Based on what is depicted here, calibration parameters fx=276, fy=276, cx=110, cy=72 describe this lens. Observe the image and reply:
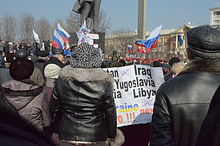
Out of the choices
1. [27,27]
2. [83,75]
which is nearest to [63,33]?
[83,75]

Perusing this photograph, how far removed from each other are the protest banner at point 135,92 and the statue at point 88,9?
8.74 meters

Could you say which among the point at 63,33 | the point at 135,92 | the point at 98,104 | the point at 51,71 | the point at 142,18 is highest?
the point at 142,18

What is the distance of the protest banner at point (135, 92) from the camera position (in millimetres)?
4004

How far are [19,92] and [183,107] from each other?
5.72ft

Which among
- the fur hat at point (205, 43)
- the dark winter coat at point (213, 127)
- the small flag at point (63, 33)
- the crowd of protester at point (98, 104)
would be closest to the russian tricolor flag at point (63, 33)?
the small flag at point (63, 33)

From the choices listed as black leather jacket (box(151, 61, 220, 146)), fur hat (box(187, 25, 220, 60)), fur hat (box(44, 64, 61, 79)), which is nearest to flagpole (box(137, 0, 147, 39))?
fur hat (box(44, 64, 61, 79))

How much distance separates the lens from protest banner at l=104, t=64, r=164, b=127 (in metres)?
4.00

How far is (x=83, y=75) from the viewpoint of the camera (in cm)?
275

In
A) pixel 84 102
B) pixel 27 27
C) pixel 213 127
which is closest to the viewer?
pixel 213 127

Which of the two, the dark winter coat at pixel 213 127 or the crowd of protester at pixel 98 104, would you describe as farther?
the crowd of protester at pixel 98 104

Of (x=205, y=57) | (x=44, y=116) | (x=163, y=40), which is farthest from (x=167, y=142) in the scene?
(x=163, y=40)

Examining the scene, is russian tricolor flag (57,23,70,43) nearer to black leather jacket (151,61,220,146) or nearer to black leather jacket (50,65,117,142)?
black leather jacket (50,65,117,142)

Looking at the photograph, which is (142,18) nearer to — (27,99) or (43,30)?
(27,99)

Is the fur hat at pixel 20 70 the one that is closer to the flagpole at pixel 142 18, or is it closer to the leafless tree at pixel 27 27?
the flagpole at pixel 142 18
